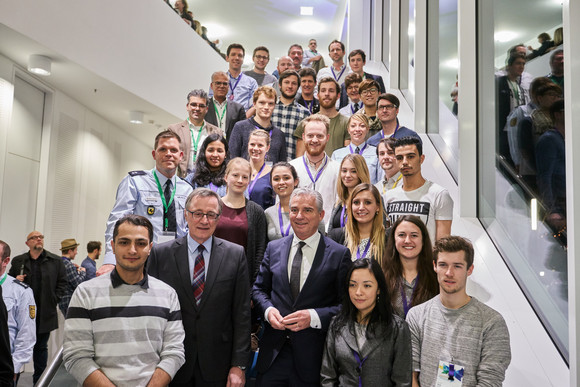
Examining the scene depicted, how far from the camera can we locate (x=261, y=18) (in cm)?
1459

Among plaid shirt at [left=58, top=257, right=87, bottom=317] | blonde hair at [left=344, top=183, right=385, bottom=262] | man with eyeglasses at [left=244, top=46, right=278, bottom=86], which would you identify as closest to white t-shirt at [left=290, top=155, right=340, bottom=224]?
blonde hair at [left=344, top=183, right=385, bottom=262]

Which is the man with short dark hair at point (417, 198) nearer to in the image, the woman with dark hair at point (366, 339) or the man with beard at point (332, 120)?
the woman with dark hair at point (366, 339)

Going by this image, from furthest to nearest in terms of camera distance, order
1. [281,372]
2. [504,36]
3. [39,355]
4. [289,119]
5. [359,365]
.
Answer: [39,355] < [289,119] < [504,36] < [281,372] < [359,365]

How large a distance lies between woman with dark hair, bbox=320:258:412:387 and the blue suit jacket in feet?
0.31

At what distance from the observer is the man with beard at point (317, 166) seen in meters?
4.34

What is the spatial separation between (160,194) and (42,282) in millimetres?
3546

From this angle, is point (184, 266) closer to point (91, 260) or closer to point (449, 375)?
point (449, 375)

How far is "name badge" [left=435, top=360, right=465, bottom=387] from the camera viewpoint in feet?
8.02

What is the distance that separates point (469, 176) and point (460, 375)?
7.06 feet

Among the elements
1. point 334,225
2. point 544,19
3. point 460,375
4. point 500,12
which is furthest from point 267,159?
point 460,375

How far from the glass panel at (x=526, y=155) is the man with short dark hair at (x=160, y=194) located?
2.24 metres

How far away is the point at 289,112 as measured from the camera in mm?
5660

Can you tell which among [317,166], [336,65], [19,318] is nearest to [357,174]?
[317,166]

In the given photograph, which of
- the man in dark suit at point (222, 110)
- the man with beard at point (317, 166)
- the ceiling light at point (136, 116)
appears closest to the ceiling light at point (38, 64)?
the man in dark suit at point (222, 110)
